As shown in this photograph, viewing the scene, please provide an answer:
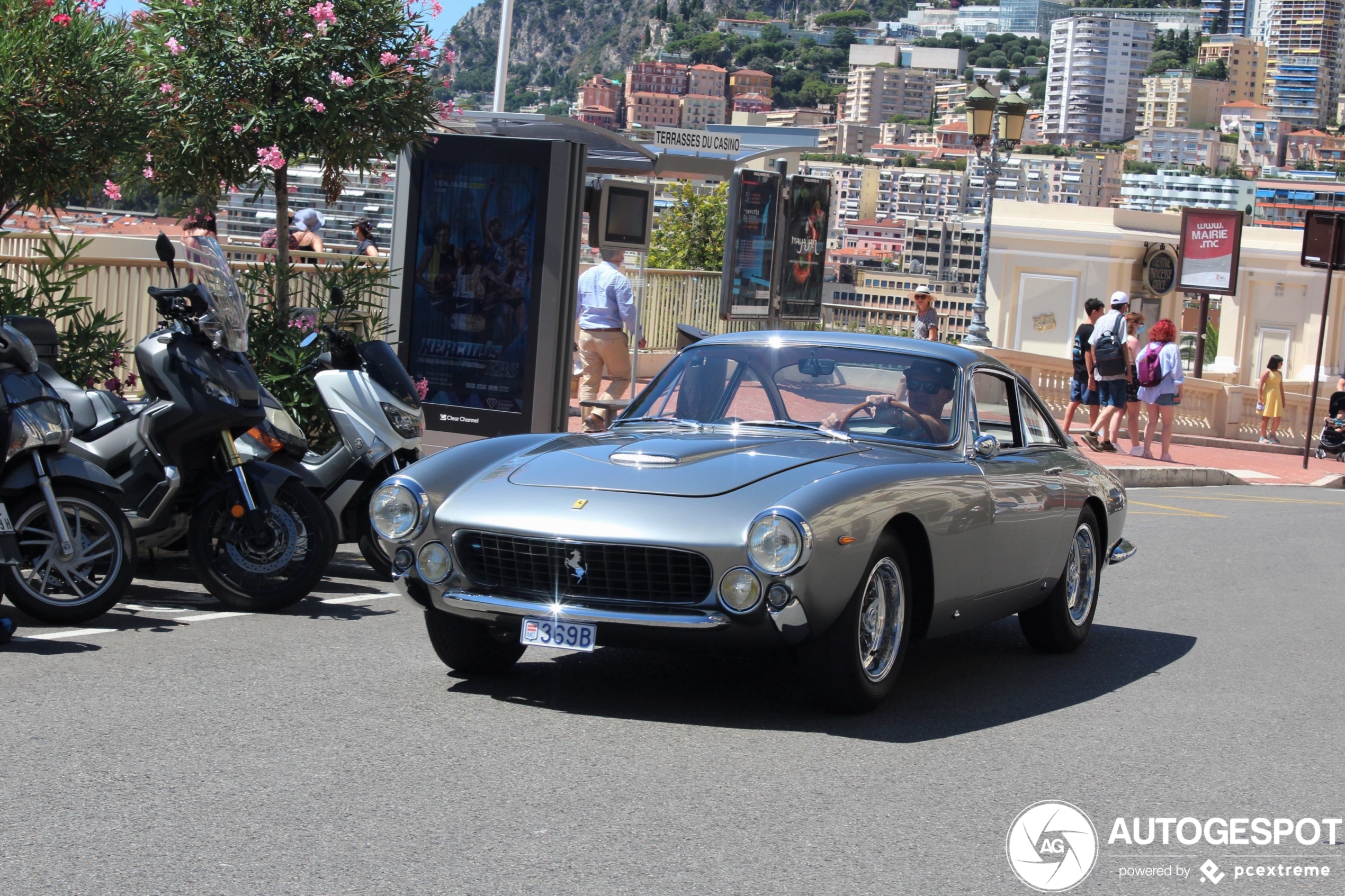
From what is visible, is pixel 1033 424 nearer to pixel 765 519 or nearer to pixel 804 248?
pixel 765 519

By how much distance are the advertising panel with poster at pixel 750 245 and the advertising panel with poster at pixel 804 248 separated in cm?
48

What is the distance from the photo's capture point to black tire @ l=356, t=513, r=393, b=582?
8.90 metres

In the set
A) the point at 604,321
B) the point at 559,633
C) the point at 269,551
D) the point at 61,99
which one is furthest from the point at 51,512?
the point at 604,321

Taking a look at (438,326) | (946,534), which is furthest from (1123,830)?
(438,326)

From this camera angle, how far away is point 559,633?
5.80 meters

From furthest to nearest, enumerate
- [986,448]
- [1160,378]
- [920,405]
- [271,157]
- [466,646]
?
[1160,378]
[271,157]
[920,405]
[986,448]
[466,646]

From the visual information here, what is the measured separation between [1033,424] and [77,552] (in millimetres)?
4550

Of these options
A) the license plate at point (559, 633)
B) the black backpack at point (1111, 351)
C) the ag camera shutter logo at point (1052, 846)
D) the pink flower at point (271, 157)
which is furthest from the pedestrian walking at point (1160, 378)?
the ag camera shutter logo at point (1052, 846)

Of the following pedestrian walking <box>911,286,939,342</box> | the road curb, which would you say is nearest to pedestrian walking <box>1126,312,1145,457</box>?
the road curb

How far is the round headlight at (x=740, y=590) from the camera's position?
18.6 feet

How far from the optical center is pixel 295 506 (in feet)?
25.5

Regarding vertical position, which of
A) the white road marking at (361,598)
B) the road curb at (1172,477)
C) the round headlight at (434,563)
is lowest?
the road curb at (1172,477)

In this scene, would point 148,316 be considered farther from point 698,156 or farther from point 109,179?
point 698,156

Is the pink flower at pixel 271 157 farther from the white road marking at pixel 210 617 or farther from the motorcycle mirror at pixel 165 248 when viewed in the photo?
the white road marking at pixel 210 617
